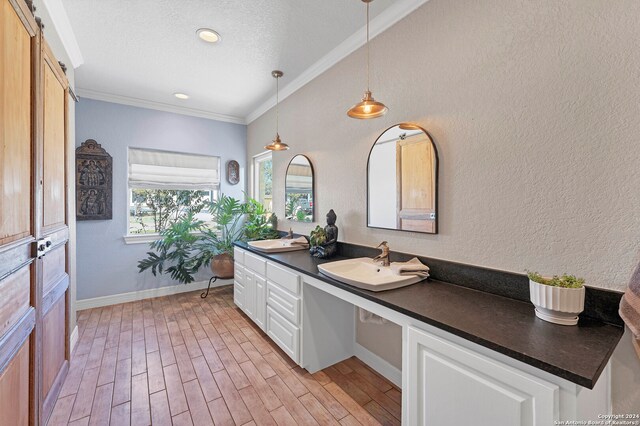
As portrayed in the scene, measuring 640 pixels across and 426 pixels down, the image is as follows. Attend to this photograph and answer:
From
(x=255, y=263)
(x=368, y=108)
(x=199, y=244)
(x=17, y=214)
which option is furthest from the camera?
(x=199, y=244)

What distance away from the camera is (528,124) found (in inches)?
51.6

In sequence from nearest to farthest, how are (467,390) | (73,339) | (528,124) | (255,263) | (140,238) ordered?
(467,390), (528,124), (73,339), (255,263), (140,238)

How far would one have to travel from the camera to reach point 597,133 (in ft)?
A: 3.70

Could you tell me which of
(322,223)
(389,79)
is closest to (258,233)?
(322,223)

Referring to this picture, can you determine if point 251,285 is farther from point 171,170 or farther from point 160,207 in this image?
point 171,170

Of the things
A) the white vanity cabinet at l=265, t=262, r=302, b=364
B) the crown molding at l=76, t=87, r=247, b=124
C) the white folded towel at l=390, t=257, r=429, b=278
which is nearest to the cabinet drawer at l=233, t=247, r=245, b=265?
the white vanity cabinet at l=265, t=262, r=302, b=364

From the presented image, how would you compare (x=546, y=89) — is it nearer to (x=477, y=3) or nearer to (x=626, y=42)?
(x=626, y=42)

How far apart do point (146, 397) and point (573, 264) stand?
101 inches

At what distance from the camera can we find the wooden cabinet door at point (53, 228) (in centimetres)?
159

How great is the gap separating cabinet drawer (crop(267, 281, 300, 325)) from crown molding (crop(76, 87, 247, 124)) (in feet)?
9.51

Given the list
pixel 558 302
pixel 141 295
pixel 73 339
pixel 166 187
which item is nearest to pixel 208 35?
pixel 166 187

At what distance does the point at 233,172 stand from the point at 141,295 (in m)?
2.12

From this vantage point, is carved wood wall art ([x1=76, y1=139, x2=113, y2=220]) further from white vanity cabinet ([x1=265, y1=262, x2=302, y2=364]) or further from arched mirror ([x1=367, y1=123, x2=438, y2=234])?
arched mirror ([x1=367, y1=123, x2=438, y2=234])

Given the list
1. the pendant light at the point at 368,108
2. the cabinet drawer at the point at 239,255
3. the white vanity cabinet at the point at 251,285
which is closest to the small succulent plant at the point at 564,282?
the pendant light at the point at 368,108
